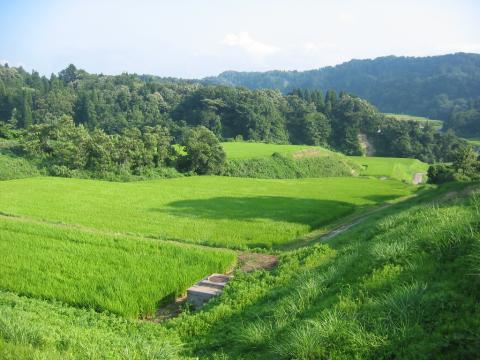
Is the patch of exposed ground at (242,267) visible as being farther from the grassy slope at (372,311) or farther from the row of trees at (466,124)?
the row of trees at (466,124)

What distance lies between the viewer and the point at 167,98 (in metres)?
94.2

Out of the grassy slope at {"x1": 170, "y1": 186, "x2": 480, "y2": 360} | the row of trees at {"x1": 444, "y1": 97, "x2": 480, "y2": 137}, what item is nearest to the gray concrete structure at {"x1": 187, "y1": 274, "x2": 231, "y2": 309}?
the grassy slope at {"x1": 170, "y1": 186, "x2": 480, "y2": 360}

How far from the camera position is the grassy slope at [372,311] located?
181 inches

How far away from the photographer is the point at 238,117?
8656 centimetres

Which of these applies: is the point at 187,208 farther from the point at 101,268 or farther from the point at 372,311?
the point at 372,311

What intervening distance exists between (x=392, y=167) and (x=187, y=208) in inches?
2021

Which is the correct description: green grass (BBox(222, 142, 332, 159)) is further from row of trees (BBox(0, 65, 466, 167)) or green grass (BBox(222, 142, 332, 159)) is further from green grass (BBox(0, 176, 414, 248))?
green grass (BBox(0, 176, 414, 248))

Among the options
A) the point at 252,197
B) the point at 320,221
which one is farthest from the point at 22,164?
the point at 320,221

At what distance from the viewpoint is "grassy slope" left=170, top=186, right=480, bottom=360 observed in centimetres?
459

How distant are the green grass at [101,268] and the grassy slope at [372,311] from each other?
1.87 meters

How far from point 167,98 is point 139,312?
293 ft

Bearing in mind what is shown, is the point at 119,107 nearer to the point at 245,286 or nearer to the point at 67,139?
the point at 67,139

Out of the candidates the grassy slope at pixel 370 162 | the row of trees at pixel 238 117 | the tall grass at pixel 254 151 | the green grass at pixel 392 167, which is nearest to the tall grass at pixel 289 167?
the tall grass at pixel 254 151

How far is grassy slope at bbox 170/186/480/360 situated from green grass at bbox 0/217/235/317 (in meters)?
1.87
